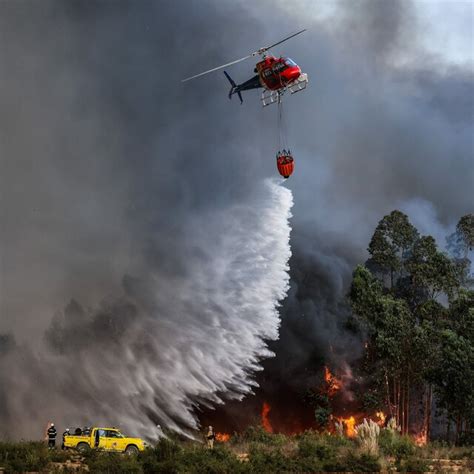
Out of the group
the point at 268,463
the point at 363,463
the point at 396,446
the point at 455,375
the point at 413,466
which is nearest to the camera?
the point at 268,463

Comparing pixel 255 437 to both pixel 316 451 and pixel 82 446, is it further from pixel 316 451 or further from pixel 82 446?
pixel 82 446

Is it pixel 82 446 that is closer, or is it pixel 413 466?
pixel 413 466

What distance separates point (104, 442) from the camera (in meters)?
36.9

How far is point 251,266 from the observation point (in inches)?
2313

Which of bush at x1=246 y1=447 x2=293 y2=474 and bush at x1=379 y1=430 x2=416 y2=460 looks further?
bush at x1=379 y1=430 x2=416 y2=460

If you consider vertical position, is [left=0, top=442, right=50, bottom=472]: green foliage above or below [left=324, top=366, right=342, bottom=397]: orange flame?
below

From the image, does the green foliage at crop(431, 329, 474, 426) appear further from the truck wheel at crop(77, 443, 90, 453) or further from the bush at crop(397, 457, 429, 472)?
the truck wheel at crop(77, 443, 90, 453)

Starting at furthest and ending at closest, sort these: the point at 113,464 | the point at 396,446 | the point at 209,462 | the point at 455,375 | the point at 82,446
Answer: the point at 455,375 → the point at 396,446 → the point at 82,446 → the point at 209,462 → the point at 113,464

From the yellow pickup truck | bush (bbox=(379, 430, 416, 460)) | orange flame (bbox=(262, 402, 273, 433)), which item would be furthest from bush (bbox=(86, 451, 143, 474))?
orange flame (bbox=(262, 402, 273, 433))

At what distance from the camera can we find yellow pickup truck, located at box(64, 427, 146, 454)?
120ft

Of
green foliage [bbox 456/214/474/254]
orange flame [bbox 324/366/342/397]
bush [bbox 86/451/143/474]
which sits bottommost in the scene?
bush [bbox 86/451/143/474]

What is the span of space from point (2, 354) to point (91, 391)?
13.2 meters

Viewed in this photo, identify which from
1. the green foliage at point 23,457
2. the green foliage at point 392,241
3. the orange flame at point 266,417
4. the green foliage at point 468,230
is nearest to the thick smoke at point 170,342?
the orange flame at point 266,417

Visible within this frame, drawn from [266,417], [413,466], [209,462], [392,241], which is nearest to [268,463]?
[209,462]
